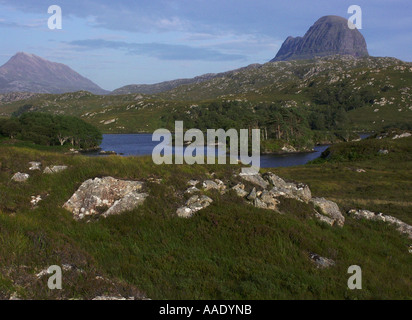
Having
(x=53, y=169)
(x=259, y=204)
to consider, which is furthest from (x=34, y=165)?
(x=259, y=204)

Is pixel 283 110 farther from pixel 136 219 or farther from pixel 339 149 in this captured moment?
pixel 136 219

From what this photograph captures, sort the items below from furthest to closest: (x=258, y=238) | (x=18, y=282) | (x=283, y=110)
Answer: (x=283, y=110), (x=258, y=238), (x=18, y=282)

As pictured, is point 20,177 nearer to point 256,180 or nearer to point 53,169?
point 53,169

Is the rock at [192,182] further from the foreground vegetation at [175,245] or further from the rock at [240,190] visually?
the rock at [240,190]

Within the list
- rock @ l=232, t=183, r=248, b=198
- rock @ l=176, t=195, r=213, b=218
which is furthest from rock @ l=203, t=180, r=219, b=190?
rock @ l=176, t=195, r=213, b=218

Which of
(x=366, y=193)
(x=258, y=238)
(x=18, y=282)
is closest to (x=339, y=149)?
(x=366, y=193)
